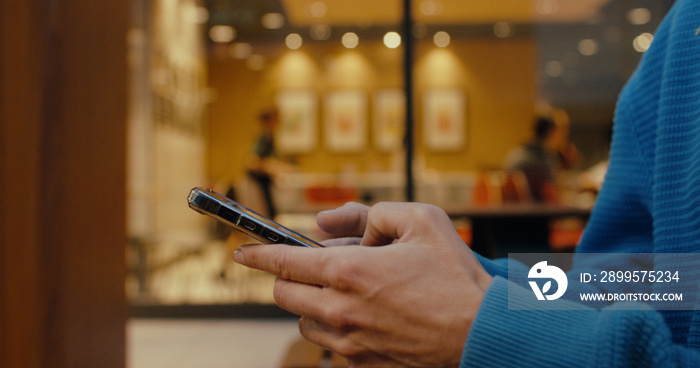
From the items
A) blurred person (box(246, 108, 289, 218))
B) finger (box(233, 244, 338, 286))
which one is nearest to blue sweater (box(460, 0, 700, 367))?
finger (box(233, 244, 338, 286))

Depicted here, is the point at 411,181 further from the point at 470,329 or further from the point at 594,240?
the point at 470,329

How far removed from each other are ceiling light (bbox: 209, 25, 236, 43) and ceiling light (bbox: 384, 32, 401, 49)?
119cm

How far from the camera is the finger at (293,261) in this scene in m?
0.39

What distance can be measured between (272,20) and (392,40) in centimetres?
92

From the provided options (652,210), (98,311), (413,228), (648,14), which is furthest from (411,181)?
(413,228)

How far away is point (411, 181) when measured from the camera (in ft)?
11.7

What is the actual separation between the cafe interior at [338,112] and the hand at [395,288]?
9.91 feet

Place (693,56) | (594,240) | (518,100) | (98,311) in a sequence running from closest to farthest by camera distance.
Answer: (693,56), (594,240), (98,311), (518,100)

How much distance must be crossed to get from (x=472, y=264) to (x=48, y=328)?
875 millimetres

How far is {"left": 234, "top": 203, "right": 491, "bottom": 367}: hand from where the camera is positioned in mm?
385

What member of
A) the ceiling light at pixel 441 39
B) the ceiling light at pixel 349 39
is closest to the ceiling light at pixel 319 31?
the ceiling light at pixel 349 39

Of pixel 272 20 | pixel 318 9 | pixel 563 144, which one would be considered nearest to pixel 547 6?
pixel 563 144

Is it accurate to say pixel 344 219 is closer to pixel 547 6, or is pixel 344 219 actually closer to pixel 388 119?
pixel 388 119

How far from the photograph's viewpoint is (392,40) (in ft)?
12.0
